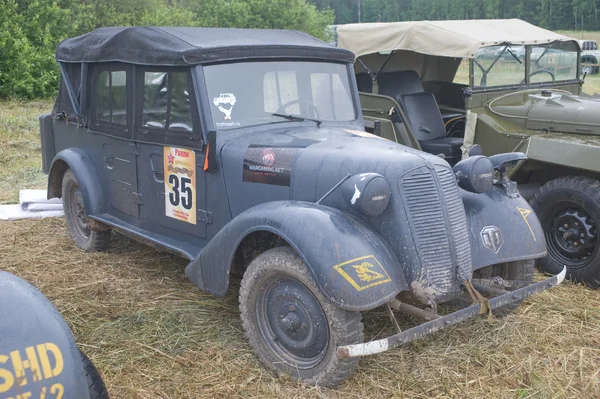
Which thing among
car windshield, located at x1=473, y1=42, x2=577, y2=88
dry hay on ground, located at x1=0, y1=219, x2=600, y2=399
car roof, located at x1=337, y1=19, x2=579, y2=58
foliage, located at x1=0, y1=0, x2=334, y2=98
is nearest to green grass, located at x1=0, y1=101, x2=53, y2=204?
foliage, located at x1=0, y1=0, x2=334, y2=98

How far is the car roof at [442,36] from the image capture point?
645 cm

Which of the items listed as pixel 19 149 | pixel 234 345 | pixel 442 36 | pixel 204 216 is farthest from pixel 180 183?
pixel 19 149

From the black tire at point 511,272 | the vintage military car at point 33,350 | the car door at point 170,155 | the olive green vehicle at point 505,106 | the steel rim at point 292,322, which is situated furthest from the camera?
the olive green vehicle at point 505,106

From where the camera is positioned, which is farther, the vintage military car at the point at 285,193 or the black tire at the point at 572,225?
the black tire at the point at 572,225

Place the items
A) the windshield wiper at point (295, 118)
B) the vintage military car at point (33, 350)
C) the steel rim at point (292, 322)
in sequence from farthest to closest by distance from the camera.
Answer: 1. the windshield wiper at point (295, 118)
2. the steel rim at point (292, 322)
3. the vintage military car at point (33, 350)

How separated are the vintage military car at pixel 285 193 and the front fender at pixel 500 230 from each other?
0.04 ft

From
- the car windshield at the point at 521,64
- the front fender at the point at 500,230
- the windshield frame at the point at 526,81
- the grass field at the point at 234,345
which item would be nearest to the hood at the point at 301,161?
the front fender at the point at 500,230

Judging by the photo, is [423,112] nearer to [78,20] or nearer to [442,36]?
[442,36]

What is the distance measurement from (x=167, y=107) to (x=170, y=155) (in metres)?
0.33

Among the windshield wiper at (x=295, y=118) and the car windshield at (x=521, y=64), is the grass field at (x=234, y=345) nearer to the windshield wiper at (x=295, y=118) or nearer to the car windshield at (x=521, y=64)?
the windshield wiper at (x=295, y=118)

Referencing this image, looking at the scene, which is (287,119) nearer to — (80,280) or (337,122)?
(337,122)

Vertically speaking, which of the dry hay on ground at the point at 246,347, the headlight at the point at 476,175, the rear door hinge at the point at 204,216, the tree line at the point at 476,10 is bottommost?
the dry hay on ground at the point at 246,347

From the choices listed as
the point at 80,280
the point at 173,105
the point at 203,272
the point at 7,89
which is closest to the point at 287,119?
the point at 173,105

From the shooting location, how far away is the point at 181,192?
15.1ft
